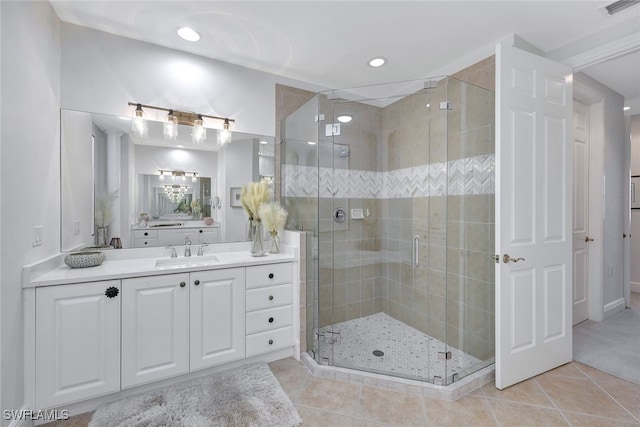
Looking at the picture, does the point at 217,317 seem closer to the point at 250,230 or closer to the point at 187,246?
the point at 187,246

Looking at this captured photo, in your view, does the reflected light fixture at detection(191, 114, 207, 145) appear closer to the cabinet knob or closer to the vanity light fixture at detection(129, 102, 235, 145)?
the vanity light fixture at detection(129, 102, 235, 145)

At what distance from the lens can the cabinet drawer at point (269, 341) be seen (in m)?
2.18

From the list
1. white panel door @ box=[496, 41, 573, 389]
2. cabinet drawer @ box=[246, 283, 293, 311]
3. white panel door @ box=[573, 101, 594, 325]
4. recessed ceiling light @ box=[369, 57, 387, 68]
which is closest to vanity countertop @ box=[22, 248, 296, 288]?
cabinet drawer @ box=[246, 283, 293, 311]

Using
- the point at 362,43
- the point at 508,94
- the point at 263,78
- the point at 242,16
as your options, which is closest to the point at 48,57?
the point at 242,16

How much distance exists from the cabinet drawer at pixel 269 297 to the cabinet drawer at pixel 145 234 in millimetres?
953

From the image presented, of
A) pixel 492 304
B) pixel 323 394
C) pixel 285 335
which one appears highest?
pixel 492 304

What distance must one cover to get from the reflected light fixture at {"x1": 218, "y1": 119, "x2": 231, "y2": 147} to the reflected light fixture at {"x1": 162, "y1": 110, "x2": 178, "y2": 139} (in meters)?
0.36

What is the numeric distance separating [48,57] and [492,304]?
3631 millimetres

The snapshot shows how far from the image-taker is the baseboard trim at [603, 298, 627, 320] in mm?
3127

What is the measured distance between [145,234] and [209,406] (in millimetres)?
1396

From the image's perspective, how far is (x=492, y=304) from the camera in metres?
2.25

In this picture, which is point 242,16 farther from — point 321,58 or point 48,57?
point 48,57

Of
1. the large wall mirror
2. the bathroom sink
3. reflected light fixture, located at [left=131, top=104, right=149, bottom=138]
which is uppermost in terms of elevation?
reflected light fixture, located at [left=131, top=104, right=149, bottom=138]

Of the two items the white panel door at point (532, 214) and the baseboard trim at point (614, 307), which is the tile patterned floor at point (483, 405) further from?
the baseboard trim at point (614, 307)
